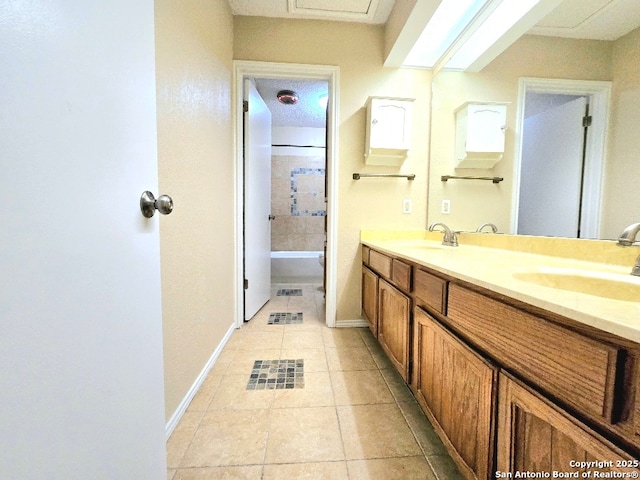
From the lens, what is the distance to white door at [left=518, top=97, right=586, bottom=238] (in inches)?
43.1

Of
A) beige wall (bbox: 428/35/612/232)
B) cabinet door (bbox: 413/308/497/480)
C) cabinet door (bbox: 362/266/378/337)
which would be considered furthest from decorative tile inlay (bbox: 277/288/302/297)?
cabinet door (bbox: 413/308/497/480)

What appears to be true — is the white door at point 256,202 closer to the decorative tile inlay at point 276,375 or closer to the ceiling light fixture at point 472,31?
the decorative tile inlay at point 276,375

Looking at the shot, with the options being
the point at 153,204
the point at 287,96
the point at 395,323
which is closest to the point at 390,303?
the point at 395,323

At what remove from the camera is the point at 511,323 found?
62cm

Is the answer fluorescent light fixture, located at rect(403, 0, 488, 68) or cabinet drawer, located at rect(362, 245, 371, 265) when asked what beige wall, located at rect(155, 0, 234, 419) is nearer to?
cabinet drawer, located at rect(362, 245, 371, 265)

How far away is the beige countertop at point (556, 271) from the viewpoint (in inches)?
17.5

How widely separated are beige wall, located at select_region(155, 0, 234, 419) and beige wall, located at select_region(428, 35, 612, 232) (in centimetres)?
156

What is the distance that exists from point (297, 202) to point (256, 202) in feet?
6.09

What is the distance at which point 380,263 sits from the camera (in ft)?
5.39

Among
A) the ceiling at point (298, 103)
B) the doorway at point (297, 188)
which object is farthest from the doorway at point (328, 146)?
the doorway at point (297, 188)

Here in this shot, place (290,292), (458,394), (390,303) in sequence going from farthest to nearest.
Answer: (290,292)
(390,303)
(458,394)

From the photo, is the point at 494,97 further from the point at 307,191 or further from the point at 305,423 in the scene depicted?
the point at 307,191

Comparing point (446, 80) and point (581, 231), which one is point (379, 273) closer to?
point (581, 231)

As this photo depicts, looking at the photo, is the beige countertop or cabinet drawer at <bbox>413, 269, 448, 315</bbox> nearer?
the beige countertop
